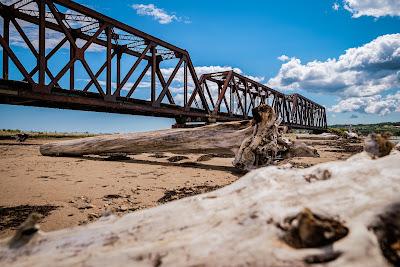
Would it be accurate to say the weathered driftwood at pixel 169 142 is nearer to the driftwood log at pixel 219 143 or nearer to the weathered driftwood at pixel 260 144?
the driftwood log at pixel 219 143

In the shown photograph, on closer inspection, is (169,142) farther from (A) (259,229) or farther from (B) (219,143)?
(A) (259,229)

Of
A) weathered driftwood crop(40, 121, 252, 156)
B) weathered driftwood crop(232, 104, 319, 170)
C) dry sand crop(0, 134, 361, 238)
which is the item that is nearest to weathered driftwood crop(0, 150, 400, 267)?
dry sand crop(0, 134, 361, 238)

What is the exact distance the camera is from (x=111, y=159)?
590cm

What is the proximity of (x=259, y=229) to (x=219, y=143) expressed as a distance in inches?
153

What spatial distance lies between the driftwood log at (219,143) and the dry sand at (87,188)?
1.23ft

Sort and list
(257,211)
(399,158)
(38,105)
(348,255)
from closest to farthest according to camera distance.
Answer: (348,255)
(257,211)
(399,158)
(38,105)

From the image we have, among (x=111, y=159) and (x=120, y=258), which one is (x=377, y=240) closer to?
(x=120, y=258)

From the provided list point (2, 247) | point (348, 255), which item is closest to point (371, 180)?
point (348, 255)

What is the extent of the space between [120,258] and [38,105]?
9543 millimetres

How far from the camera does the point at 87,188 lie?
325 centimetres

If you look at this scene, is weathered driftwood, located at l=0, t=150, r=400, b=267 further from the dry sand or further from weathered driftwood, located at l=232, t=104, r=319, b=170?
weathered driftwood, located at l=232, t=104, r=319, b=170

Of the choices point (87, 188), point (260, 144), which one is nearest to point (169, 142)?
point (260, 144)

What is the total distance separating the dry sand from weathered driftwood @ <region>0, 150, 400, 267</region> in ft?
1.49

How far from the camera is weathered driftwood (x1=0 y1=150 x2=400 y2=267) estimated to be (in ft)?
2.95
